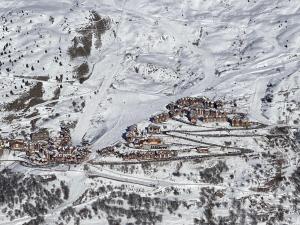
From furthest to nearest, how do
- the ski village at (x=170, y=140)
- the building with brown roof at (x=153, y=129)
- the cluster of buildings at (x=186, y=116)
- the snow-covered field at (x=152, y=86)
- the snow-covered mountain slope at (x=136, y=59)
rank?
the snow-covered mountain slope at (x=136, y=59) < the building with brown roof at (x=153, y=129) < the cluster of buildings at (x=186, y=116) < the ski village at (x=170, y=140) < the snow-covered field at (x=152, y=86)

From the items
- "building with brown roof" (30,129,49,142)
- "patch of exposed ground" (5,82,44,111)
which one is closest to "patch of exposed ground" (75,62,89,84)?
"patch of exposed ground" (5,82,44,111)

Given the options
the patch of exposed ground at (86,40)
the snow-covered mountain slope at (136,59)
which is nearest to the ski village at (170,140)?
the snow-covered mountain slope at (136,59)

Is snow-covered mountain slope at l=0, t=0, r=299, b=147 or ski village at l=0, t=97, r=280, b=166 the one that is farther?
snow-covered mountain slope at l=0, t=0, r=299, b=147

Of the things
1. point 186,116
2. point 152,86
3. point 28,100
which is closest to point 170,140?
point 186,116

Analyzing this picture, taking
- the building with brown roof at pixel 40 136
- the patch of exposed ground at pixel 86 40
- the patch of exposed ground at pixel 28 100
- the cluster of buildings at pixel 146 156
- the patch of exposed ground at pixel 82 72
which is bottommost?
the cluster of buildings at pixel 146 156

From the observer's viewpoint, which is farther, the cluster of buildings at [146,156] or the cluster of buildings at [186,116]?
the cluster of buildings at [186,116]

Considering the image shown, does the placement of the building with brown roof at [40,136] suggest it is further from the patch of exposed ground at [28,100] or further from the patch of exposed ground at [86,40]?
the patch of exposed ground at [86,40]

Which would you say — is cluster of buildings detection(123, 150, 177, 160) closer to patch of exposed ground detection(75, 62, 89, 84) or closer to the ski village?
the ski village

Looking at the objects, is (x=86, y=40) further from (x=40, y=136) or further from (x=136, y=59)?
(x=40, y=136)

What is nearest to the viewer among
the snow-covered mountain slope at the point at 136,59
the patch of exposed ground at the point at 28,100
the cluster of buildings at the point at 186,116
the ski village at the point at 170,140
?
the ski village at the point at 170,140
